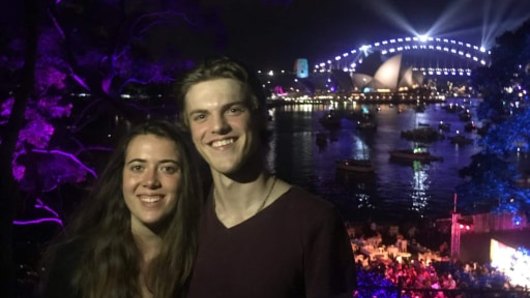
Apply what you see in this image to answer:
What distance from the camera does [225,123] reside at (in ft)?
5.90

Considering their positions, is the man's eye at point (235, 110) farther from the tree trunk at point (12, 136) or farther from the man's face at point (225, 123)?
the tree trunk at point (12, 136)

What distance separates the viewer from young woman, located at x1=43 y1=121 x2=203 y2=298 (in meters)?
2.13

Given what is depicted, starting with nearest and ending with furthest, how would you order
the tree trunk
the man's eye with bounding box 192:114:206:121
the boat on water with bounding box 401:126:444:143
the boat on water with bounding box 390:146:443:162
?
the man's eye with bounding box 192:114:206:121, the tree trunk, the boat on water with bounding box 390:146:443:162, the boat on water with bounding box 401:126:444:143

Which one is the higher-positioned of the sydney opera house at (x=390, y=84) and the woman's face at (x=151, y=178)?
the sydney opera house at (x=390, y=84)

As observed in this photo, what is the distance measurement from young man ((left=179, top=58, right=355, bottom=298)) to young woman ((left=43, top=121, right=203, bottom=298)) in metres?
0.31

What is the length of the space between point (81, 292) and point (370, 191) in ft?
86.6

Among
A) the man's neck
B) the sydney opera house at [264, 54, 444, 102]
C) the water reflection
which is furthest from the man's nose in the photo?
the sydney opera house at [264, 54, 444, 102]

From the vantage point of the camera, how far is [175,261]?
2.15 meters

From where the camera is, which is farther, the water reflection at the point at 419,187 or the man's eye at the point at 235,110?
the water reflection at the point at 419,187

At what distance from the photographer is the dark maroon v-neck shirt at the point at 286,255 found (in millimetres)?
1735

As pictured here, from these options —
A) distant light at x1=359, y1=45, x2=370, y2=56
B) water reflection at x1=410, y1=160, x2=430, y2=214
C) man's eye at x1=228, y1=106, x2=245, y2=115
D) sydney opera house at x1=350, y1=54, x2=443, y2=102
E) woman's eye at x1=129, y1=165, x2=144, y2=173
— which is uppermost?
distant light at x1=359, y1=45, x2=370, y2=56

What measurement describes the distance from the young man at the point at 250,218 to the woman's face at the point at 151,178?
0.34m

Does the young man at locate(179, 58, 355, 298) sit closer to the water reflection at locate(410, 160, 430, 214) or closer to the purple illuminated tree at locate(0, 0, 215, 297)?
the purple illuminated tree at locate(0, 0, 215, 297)

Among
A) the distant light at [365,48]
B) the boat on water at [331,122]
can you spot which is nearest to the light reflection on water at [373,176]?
the boat on water at [331,122]
